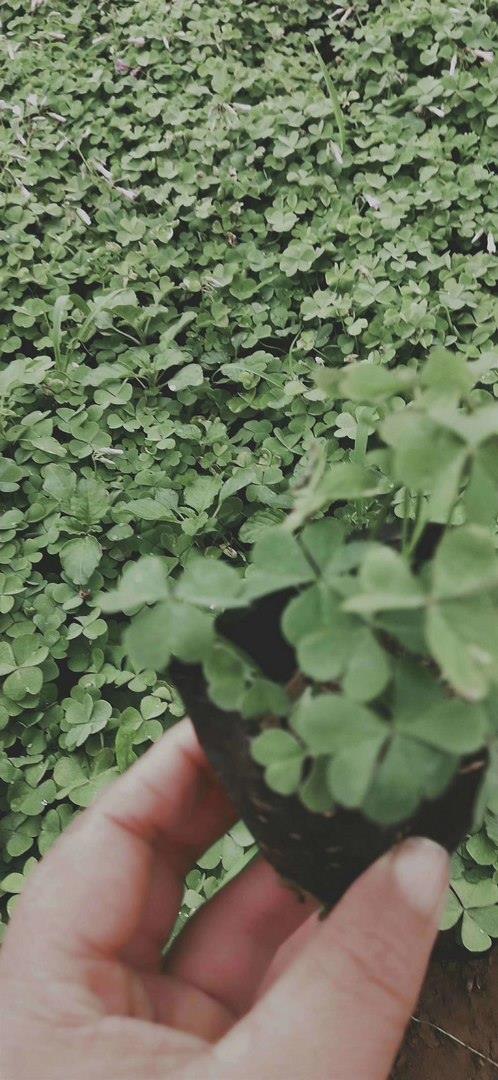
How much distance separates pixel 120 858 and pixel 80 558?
2.29 ft

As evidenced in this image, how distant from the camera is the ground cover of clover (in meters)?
1.53

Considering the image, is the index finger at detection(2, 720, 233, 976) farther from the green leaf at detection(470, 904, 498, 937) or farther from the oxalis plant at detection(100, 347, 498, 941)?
the green leaf at detection(470, 904, 498, 937)

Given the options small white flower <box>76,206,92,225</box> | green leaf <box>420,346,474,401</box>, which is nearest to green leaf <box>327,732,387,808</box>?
green leaf <box>420,346,474,401</box>

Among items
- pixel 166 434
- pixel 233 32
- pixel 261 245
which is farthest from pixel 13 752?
pixel 233 32

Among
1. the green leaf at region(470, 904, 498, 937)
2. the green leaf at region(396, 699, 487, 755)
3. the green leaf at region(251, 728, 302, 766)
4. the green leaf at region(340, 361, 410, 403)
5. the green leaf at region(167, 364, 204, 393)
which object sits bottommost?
the green leaf at region(470, 904, 498, 937)

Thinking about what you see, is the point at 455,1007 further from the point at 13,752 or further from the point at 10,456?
the point at 10,456

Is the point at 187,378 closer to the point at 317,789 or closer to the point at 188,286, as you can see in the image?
the point at 188,286

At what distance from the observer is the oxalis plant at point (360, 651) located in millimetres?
660

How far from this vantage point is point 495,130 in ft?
7.67

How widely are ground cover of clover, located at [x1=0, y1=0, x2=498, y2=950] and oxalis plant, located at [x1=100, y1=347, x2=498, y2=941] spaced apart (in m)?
0.58

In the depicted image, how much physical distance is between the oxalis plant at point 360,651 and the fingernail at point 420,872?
19 millimetres

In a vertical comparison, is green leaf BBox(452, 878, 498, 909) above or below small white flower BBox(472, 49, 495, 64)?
below

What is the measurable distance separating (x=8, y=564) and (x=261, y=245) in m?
1.14

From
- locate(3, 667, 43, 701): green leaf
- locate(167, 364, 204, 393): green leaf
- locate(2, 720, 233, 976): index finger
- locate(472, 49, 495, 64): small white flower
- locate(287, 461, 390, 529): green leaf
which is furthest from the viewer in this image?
locate(472, 49, 495, 64): small white flower
